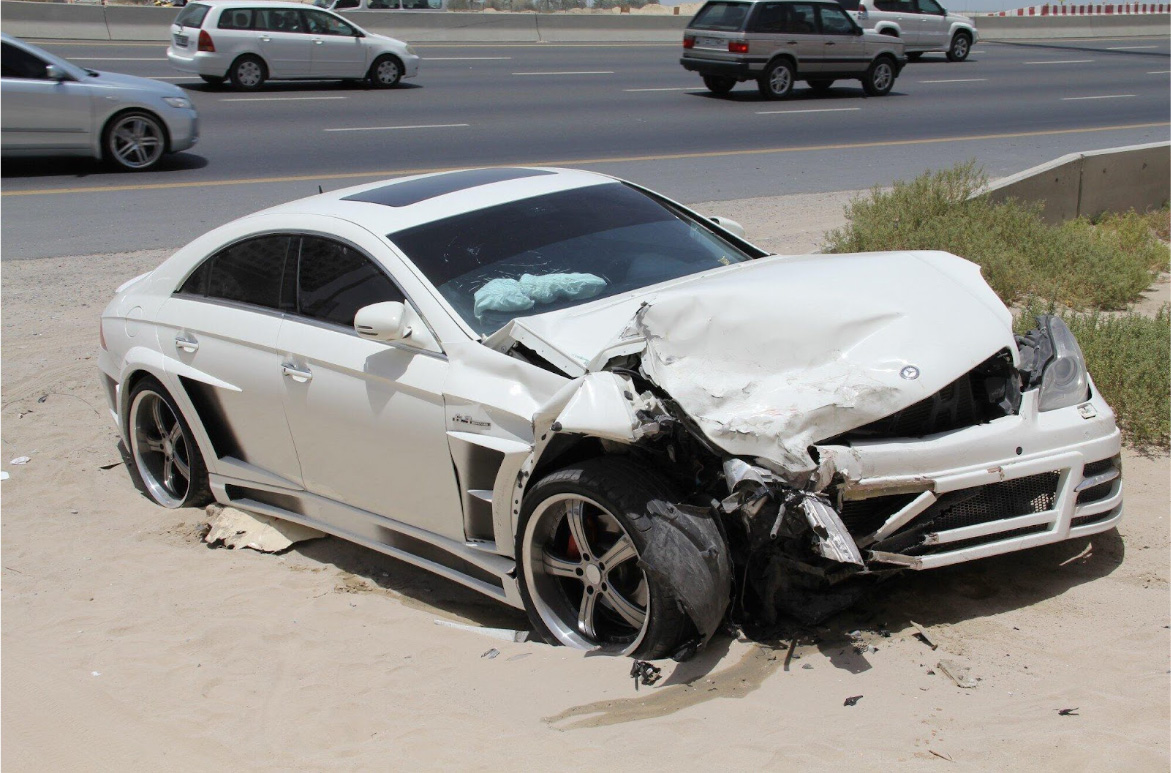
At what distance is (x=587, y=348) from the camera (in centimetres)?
447

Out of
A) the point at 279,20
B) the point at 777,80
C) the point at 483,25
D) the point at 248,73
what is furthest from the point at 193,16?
the point at 483,25

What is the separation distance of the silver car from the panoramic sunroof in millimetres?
10481

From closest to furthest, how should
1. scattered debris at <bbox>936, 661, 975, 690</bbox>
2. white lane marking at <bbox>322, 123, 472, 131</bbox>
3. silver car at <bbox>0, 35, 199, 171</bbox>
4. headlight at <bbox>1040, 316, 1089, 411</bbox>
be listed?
scattered debris at <bbox>936, 661, 975, 690</bbox> < headlight at <bbox>1040, 316, 1089, 411</bbox> < silver car at <bbox>0, 35, 199, 171</bbox> < white lane marking at <bbox>322, 123, 472, 131</bbox>

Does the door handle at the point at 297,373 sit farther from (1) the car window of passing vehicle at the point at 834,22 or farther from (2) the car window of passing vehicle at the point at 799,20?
(1) the car window of passing vehicle at the point at 834,22

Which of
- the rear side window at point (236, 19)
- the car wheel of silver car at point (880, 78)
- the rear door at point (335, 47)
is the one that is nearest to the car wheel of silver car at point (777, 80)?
the car wheel of silver car at point (880, 78)

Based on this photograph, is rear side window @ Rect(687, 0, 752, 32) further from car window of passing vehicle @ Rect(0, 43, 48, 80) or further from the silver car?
car window of passing vehicle @ Rect(0, 43, 48, 80)

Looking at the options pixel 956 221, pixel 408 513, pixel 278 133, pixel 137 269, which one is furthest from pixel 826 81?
pixel 408 513

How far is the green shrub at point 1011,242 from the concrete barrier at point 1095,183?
1.47ft

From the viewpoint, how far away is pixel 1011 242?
9820 millimetres

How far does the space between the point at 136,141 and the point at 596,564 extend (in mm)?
13034

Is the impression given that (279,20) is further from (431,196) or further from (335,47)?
(431,196)

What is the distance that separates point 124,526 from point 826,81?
812 inches

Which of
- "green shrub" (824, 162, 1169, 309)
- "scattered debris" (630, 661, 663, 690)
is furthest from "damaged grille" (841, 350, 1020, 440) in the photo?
"green shrub" (824, 162, 1169, 309)

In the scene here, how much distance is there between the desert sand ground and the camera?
3.61 m
